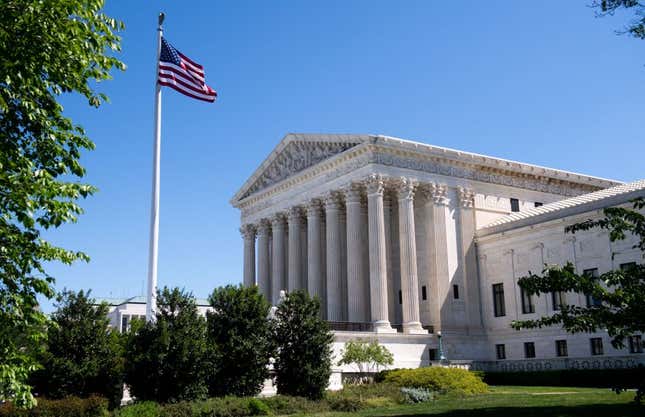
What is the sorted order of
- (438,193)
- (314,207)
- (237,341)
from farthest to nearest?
(314,207)
(438,193)
(237,341)

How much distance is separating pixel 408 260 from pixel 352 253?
4.63 meters

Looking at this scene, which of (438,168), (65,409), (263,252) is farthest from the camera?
(263,252)

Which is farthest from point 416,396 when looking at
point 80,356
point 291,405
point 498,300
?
point 498,300

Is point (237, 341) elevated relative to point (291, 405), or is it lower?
elevated

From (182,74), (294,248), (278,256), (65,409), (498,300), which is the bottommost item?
(65,409)

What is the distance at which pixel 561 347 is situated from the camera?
1909 inches

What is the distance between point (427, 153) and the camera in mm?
54844

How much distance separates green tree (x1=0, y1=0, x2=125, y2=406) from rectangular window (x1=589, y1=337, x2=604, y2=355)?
39.8 m

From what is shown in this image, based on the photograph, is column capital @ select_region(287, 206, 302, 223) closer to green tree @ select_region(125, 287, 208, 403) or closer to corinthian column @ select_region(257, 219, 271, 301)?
corinthian column @ select_region(257, 219, 271, 301)

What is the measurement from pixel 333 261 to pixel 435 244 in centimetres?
883

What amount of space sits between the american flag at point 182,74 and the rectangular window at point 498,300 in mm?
32039

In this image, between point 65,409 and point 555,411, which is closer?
point 555,411

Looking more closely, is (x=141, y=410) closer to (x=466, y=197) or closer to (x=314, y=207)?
(x=314, y=207)

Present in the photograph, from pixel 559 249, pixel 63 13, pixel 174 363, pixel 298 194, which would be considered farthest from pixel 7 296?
pixel 298 194
